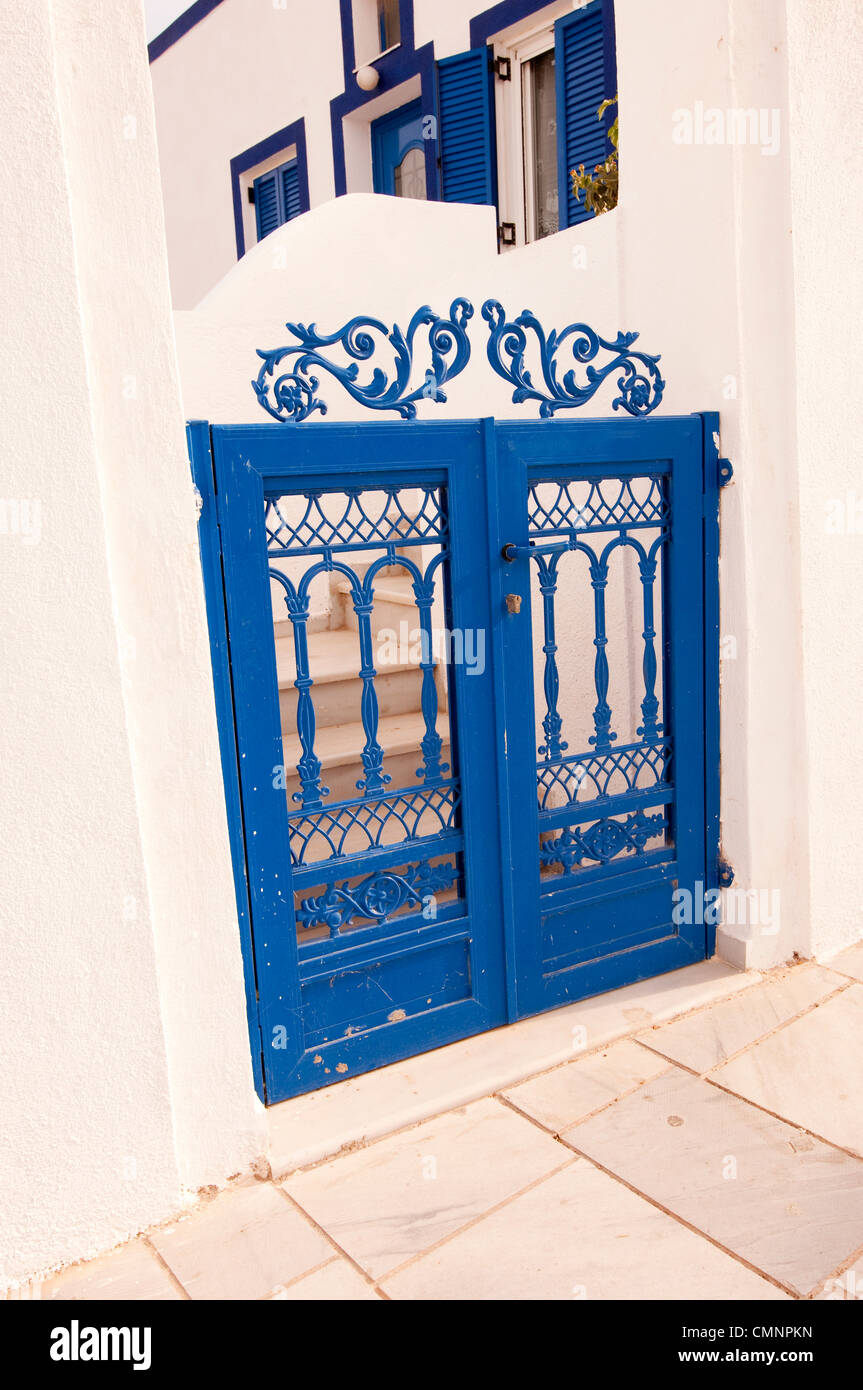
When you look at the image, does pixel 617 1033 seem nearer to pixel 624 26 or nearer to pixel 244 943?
pixel 244 943

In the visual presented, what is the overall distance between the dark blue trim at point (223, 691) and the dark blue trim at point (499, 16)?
17.8ft

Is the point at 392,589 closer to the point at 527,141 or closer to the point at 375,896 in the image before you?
the point at 375,896

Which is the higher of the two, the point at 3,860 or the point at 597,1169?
the point at 3,860

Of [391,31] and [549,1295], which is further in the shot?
[391,31]

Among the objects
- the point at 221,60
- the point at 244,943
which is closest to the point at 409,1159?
the point at 244,943

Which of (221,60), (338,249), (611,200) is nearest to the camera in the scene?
(611,200)

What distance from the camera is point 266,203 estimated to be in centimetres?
A: 908

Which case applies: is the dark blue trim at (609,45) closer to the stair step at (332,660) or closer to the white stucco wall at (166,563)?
the white stucco wall at (166,563)

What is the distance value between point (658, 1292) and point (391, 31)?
8391mm

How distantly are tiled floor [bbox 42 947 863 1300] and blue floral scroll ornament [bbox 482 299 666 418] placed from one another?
193 cm

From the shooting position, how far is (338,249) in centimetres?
527

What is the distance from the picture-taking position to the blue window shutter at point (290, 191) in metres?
8.66

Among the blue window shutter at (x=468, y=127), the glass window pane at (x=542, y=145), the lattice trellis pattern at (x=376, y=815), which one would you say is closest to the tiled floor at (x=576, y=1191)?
the lattice trellis pattern at (x=376, y=815)

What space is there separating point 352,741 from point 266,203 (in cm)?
677
